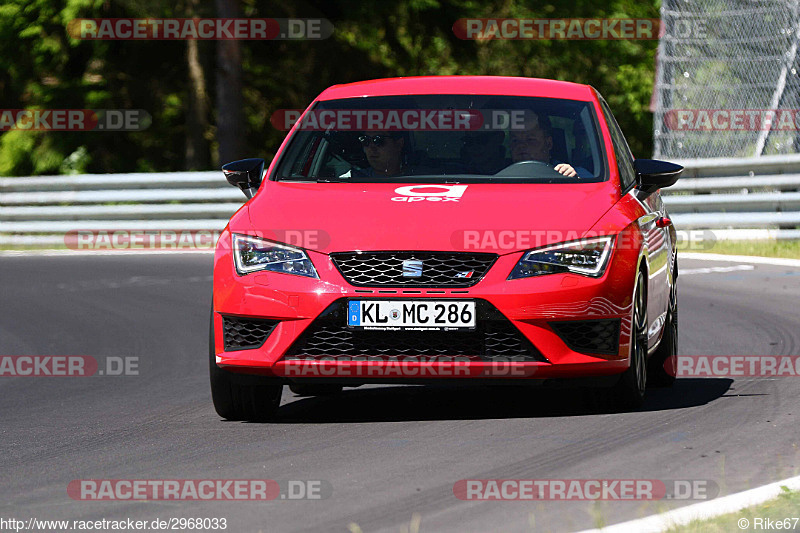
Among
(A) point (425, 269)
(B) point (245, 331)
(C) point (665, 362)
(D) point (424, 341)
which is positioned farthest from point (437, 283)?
(C) point (665, 362)

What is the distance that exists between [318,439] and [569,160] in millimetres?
2141

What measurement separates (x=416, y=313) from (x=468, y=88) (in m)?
2.09

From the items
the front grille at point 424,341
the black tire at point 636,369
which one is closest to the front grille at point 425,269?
the front grille at point 424,341

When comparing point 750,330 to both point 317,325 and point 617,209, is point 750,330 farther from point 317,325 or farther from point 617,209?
point 317,325

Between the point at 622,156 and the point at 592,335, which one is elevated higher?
the point at 622,156

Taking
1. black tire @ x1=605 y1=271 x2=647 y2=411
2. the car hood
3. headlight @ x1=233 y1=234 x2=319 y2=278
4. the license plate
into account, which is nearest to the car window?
the car hood

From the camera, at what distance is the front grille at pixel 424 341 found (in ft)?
22.6

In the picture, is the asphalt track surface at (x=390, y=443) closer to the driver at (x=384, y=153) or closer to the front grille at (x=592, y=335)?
the front grille at (x=592, y=335)

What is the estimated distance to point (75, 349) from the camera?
452 inches

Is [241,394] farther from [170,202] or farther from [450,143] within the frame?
[170,202]

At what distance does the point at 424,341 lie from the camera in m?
6.93

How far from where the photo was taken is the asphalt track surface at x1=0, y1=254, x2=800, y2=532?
5199 mm

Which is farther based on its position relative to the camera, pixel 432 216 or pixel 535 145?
pixel 535 145

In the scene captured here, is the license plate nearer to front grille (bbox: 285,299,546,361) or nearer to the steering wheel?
front grille (bbox: 285,299,546,361)
